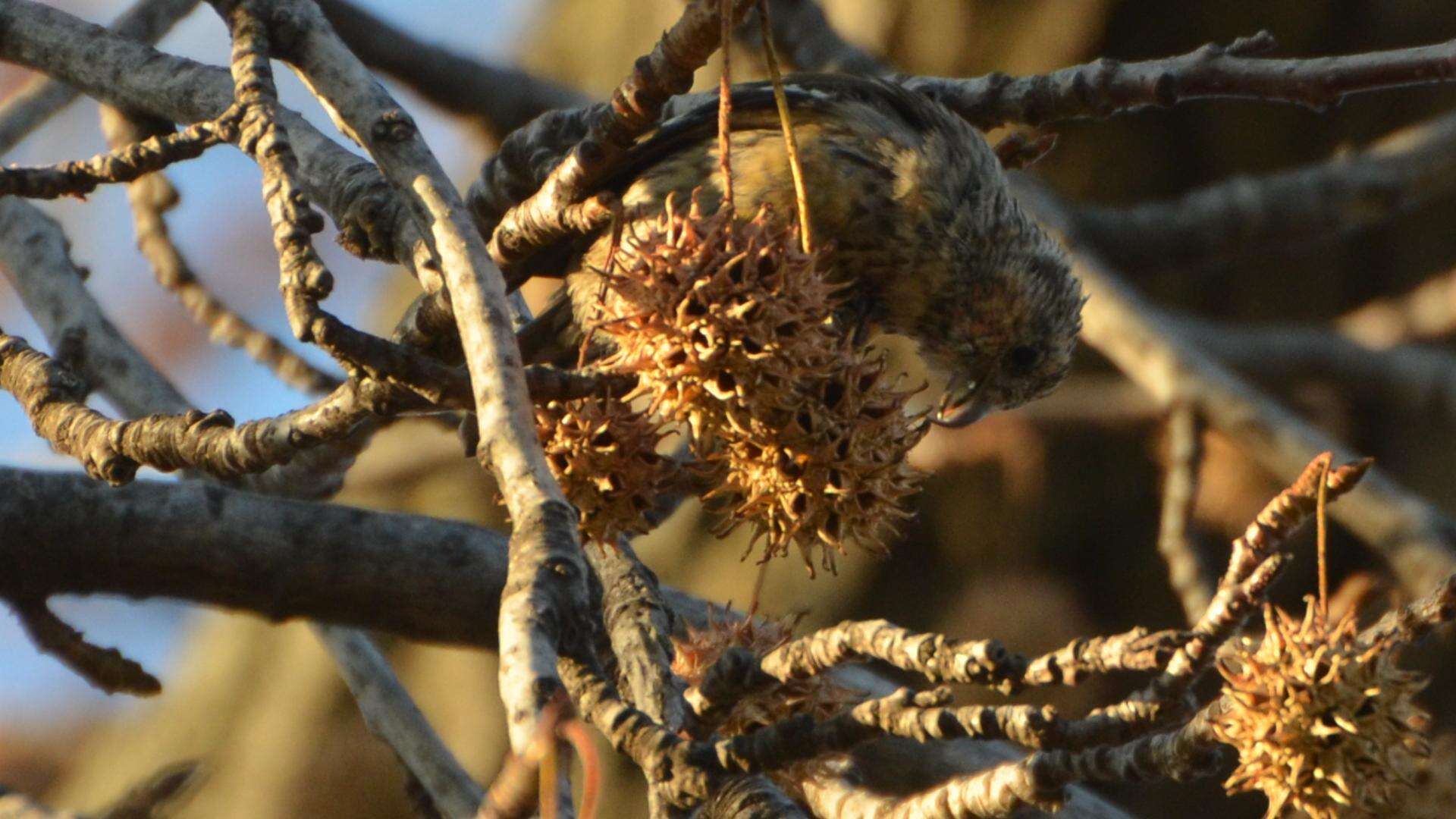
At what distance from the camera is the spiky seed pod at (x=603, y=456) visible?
2.11 metres

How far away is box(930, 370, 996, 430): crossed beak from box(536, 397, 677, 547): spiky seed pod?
1731mm

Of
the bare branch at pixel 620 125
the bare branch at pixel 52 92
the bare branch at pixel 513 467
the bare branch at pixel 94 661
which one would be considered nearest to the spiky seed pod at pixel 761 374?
the bare branch at pixel 620 125

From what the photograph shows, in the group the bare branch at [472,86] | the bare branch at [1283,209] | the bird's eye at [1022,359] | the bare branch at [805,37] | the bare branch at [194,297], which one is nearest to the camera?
the bird's eye at [1022,359]

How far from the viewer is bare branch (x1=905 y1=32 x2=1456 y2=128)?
7.79 feet

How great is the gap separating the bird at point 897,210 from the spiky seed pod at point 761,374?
0.87 metres

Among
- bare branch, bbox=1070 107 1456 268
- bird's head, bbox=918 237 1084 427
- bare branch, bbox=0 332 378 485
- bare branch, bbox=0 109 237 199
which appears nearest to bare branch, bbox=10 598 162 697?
bare branch, bbox=0 332 378 485

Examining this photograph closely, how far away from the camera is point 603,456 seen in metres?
2.11

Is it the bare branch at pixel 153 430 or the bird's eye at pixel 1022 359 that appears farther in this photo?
the bird's eye at pixel 1022 359

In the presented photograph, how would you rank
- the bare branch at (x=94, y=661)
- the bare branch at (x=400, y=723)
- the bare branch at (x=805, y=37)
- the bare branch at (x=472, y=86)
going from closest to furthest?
the bare branch at (x=94, y=661)
the bare branch at (x=400, y=723)
the bare branch at (x=805, y=37)
the bare branch at (x=472, y=86)

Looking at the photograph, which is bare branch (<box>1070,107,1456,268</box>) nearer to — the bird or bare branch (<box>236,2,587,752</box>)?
the bird

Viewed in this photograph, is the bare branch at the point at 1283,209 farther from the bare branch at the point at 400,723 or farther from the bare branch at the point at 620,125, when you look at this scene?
the bare branch at the point at 620,125

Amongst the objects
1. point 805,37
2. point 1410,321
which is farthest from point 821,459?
point 1410,321

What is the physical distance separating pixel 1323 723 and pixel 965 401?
2.16 metres

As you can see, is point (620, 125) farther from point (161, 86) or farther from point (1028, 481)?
point (1028, 481)
